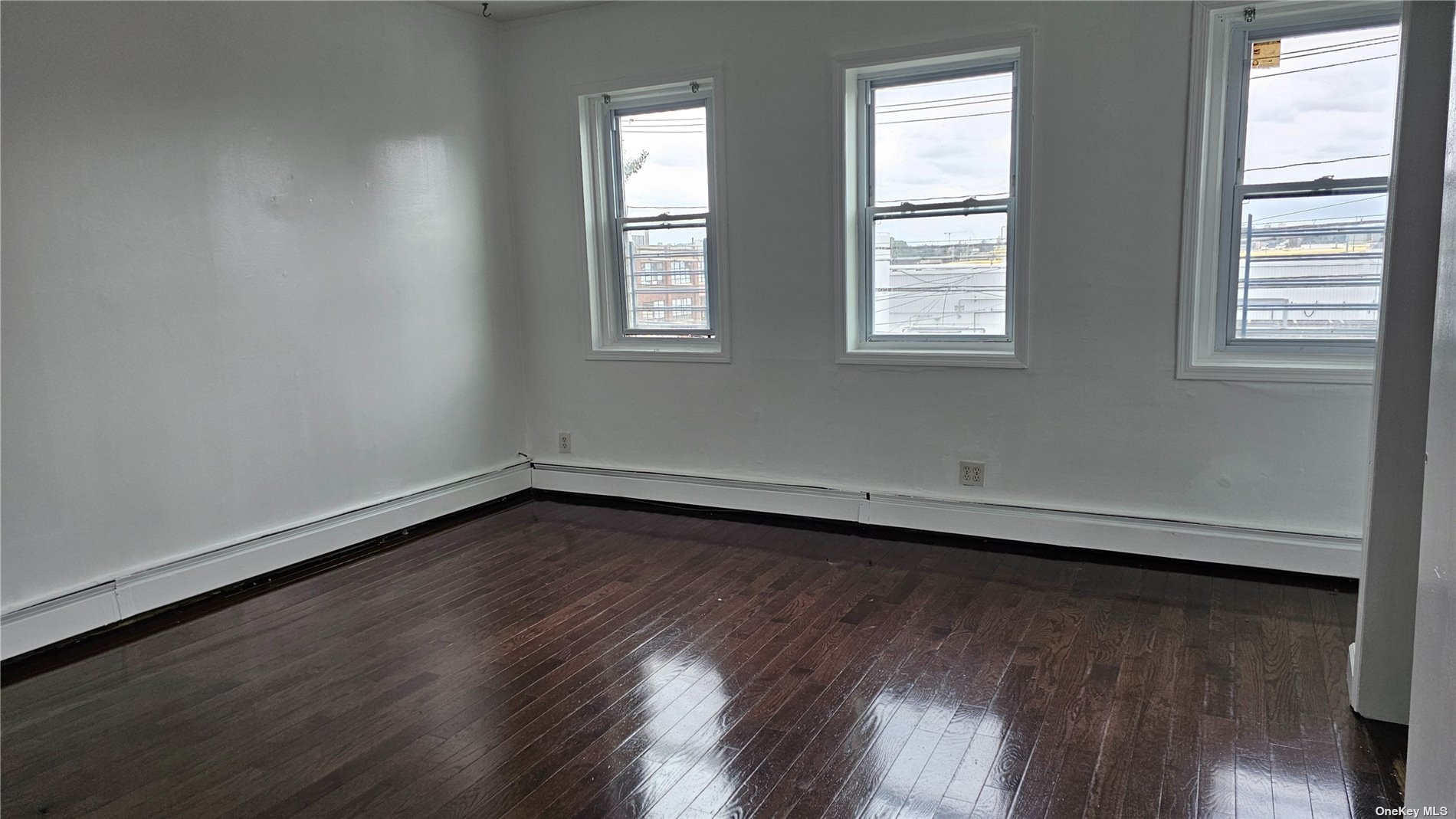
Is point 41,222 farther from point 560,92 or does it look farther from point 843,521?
point 843,521

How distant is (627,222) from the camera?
5.02m

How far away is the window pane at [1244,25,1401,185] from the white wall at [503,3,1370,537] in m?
0.31

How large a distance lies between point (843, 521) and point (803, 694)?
184 centimetres

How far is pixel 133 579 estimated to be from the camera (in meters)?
3.41

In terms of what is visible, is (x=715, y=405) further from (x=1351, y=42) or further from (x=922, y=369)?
(x=1351, y=42)

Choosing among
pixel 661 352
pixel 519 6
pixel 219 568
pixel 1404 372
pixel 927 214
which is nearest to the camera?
pixel 1404 372

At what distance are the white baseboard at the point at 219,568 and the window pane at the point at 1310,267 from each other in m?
3.95

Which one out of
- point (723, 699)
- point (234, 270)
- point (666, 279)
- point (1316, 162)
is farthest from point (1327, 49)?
point (234, 270)

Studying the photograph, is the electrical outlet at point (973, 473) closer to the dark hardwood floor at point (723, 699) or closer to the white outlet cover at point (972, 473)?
the white outlet cover at point (972, 473)

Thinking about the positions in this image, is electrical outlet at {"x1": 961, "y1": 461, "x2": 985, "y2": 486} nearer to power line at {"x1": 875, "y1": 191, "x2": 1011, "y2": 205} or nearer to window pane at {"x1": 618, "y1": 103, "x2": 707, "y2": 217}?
power line at {"x1": 875, "y1": 191, "x2": 1011, "y2": 205}

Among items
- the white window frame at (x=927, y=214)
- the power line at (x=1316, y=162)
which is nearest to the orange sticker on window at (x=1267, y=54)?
the power line at (x=1316, y=162)

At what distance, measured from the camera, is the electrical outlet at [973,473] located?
162 inches

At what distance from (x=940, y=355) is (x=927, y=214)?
688 mm

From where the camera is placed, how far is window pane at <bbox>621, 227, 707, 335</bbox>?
16.0ft
